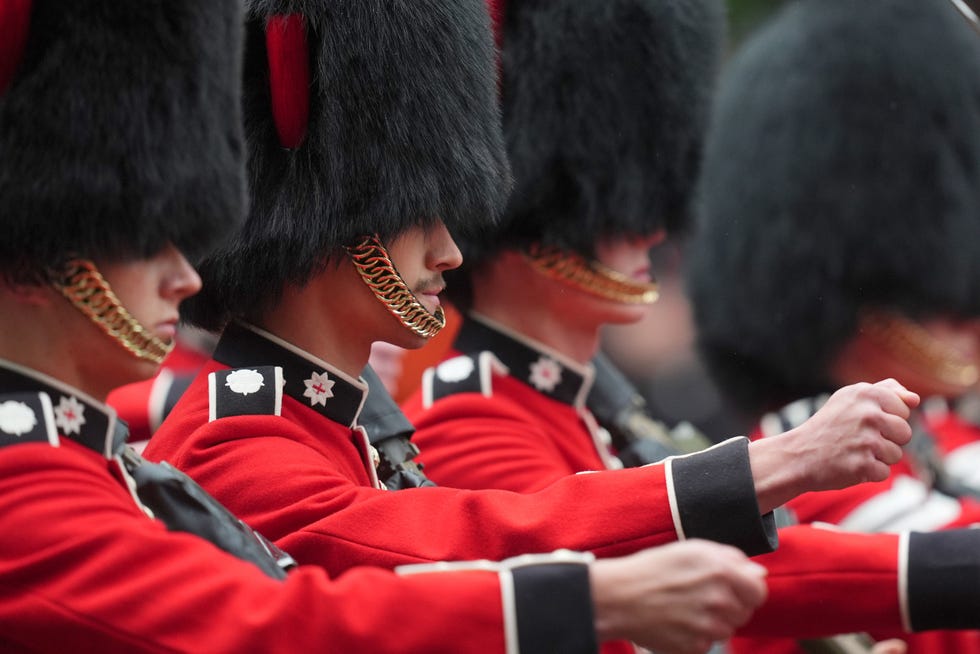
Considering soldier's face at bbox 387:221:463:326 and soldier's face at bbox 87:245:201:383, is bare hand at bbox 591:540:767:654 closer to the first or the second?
soldier's face at bbox 87:245:201:383

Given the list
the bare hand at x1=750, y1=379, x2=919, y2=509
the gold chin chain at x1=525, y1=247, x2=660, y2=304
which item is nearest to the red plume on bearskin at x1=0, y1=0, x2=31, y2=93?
the bare hand at x1=750, y1=379, x2=919, y2=509

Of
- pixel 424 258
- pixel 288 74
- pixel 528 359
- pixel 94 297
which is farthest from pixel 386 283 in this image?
pixel 528 359

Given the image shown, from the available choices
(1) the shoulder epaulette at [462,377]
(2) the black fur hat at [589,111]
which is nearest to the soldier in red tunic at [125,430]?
(1) the shoulder epaulette at [462,377]

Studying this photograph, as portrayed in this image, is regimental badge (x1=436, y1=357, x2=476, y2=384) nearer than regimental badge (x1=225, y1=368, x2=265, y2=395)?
No

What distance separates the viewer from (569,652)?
192 centimetres

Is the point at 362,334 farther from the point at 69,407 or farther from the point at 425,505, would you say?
the point at 69,407

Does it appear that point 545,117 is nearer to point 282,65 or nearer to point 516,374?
point 516,374

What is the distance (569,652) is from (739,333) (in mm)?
3331

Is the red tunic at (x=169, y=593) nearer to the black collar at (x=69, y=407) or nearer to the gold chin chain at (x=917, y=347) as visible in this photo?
the black collar at (x=69, y=407)

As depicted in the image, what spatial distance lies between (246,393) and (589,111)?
146cm

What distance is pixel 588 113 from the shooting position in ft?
12.5

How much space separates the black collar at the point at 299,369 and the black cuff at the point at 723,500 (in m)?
0.58

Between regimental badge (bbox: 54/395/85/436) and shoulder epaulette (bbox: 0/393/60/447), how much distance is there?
0.06 ft

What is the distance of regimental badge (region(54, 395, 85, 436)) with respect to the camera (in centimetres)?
203
